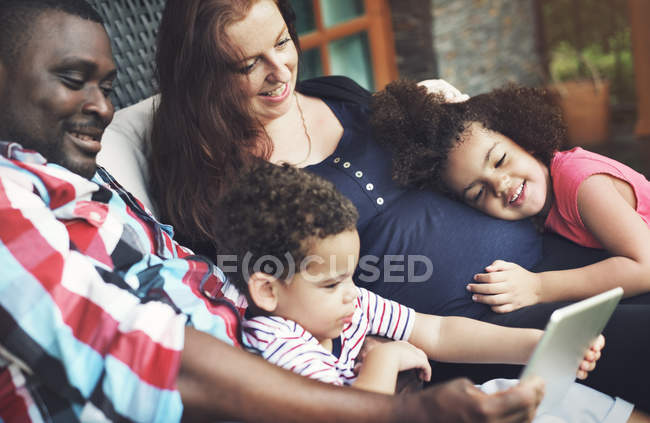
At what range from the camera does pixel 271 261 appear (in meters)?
1.22

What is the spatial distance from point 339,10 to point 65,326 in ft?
10.3

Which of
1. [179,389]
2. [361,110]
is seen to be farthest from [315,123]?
[179,389]

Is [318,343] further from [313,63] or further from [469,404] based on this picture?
[313,63]

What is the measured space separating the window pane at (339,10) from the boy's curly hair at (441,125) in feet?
6.27

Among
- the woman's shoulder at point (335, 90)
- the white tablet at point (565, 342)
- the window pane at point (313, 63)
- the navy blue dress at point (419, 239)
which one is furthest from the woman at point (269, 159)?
the window pane at point (313, 63)

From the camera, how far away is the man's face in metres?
1.11

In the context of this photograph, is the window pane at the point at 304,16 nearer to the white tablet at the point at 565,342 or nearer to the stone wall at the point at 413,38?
the stone wall at the point at 413,38

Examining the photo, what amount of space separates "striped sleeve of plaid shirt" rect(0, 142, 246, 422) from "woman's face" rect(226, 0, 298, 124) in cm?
72

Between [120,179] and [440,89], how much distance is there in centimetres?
103

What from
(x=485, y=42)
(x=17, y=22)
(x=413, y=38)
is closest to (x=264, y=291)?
(x=17, y=22)

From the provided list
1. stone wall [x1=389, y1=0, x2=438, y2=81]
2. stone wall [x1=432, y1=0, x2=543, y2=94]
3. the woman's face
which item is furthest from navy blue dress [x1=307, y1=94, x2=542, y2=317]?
stone wall [x1=432, y1=0, x2=543, y2=94]

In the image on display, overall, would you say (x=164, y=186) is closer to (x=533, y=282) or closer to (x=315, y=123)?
(x=315, y=123)

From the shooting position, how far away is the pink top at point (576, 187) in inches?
63.2

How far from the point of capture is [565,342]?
106 centimetres
